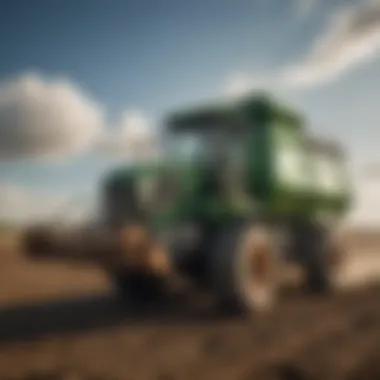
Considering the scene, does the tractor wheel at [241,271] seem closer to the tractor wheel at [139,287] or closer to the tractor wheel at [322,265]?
the tractor wheel at [139,287]

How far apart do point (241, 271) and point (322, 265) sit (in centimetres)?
268

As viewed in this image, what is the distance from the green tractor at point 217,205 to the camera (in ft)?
17.9

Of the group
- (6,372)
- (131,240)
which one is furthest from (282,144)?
(6,372)

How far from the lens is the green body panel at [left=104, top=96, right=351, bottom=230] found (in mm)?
5770

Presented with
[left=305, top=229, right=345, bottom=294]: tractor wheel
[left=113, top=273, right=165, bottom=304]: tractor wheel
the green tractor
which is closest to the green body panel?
the green tractor

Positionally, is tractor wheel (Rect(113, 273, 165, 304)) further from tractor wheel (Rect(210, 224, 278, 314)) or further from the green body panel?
the green body panel

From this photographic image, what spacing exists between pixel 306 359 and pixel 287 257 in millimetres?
3575

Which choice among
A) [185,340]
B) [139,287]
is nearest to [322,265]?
[139,287]

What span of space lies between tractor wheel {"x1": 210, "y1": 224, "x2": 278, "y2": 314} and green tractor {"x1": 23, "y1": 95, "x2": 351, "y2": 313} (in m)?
0.01

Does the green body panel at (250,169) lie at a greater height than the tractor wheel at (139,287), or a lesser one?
greater

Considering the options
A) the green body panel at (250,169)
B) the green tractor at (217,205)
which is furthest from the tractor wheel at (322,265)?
the green body panel at (250,169)

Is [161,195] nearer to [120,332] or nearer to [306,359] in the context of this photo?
[120,332]

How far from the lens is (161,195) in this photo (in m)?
5.67

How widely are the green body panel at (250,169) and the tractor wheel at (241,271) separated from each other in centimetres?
26
